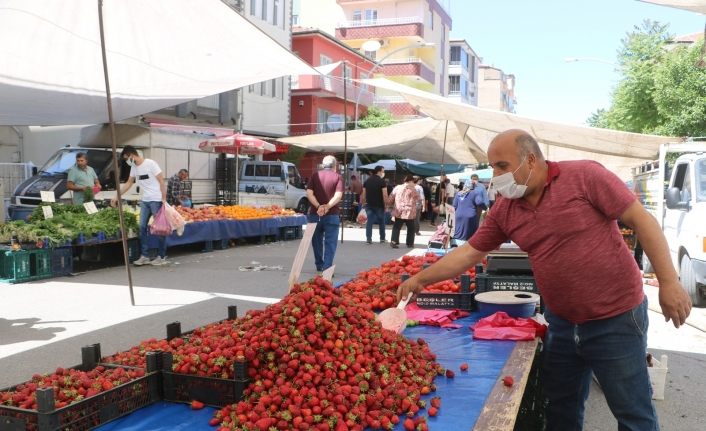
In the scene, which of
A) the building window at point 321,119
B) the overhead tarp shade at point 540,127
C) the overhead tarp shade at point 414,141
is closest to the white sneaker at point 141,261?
the overhead tarp shade at point 540,127

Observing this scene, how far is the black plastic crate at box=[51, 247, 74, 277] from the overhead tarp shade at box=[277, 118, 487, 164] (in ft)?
29.1

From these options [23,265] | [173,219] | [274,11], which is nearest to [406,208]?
[173,219]

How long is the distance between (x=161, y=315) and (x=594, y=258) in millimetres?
5828

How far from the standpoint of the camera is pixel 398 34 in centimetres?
5234

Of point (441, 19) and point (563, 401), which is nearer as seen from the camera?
point (563, 401)

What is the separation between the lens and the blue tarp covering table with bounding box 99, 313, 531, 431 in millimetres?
2816

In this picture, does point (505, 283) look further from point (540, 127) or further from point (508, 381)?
point (540, 127)

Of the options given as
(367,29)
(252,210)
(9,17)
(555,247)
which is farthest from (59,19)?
(367,29)

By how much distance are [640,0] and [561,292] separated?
3.24 meters

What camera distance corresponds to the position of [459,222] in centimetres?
1239

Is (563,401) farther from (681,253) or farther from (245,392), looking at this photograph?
(681,253)

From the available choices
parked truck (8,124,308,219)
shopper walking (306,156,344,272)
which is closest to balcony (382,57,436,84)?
parked truck (8,124,308,219)

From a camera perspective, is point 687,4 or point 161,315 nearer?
point 687,4

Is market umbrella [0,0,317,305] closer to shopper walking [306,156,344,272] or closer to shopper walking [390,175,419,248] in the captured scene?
shopper walking [306,156,344,272]
